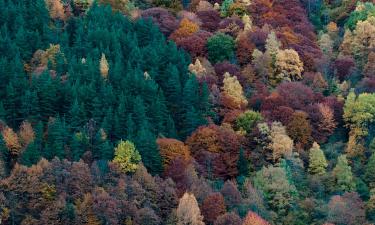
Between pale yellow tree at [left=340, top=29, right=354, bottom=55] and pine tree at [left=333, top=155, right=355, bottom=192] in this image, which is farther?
pale yellow tree at [left=340, top=29, right=354, bottom=55]

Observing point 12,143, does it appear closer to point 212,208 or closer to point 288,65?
point 212,208

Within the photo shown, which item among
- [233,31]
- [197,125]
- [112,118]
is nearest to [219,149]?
[197,125]

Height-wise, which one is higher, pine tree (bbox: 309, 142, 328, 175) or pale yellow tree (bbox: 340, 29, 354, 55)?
pine tree (bbox: 309, 142, 328, 175)

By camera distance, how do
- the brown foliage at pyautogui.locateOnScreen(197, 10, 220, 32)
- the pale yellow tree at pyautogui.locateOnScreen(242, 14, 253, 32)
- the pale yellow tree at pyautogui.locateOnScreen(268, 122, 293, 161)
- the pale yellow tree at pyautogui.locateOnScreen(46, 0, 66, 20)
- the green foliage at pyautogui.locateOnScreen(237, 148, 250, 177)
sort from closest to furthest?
the green foliage at pyautogui.locateOnScreen(237, 148, 250, 177), the pale yellow tree at pyautogui.locateOnScreen(268, 122, 293, 161), the pale yellow tree at pyautogui.locateOnScreen(46, 0, 66, 20), the pale yellow tree at pyautogui.locateOnScreen(242, 14, 253, 32), the brown foliage at pyautogui.locateOnScreen(197, 10, 220, 32)

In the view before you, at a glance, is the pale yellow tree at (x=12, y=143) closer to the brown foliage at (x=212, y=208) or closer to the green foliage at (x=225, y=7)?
the brown foliage at (x=212, y=208)

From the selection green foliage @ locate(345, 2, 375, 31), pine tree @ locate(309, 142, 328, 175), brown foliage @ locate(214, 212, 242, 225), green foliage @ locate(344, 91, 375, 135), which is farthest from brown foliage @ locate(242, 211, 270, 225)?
green foliage @ locate(345, 2, 375, 31)

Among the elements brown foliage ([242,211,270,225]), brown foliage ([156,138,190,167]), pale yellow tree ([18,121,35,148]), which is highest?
brown foliage ([242,211,270,225])

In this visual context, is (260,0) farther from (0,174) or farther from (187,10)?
(0,174)

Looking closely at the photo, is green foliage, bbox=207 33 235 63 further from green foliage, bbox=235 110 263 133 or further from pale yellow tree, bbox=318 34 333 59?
green foliage, bbox=235 110 263 133
